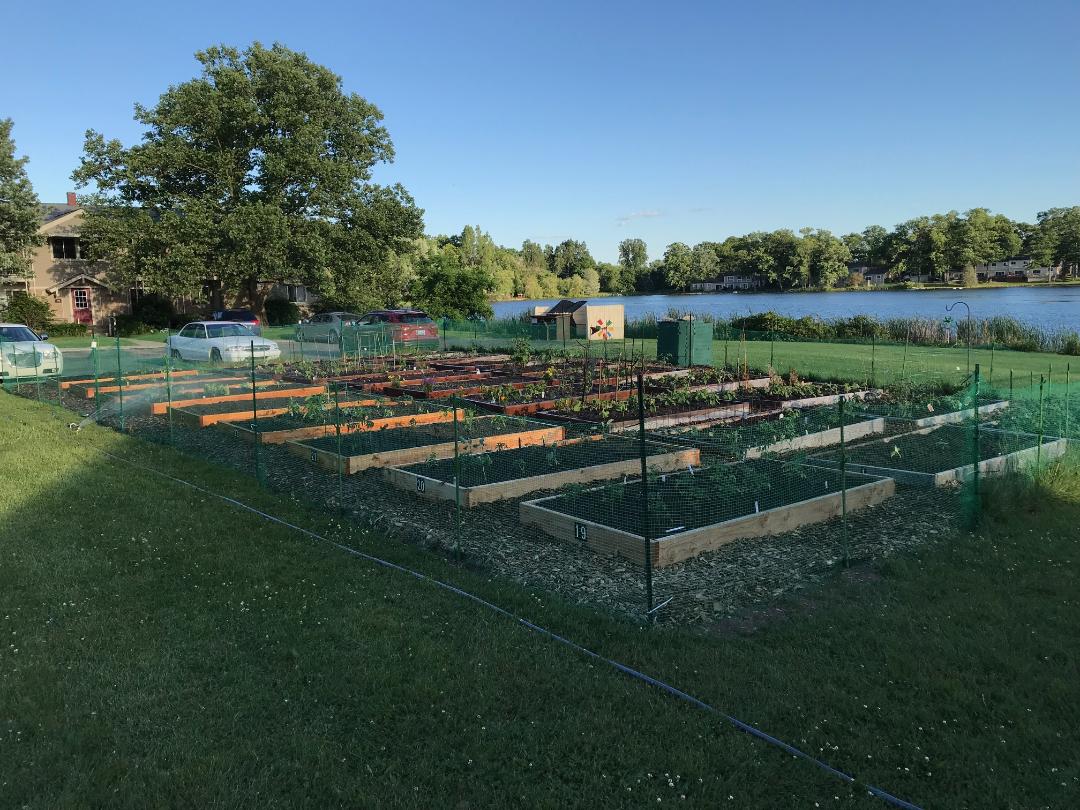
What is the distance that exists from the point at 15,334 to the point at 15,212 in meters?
23.1

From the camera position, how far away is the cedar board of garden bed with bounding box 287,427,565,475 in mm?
9617

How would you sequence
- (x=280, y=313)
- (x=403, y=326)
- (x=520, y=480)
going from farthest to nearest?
(x=280, y=313), (x=403, y=326), (x=520, y=480)

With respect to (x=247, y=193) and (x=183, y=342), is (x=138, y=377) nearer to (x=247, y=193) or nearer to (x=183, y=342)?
(x=183, y=342)

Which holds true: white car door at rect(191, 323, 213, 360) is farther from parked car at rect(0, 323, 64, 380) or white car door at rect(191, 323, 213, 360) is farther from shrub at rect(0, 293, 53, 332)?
shrub at rect(0, 293, 53, 332)

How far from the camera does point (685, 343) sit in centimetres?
2008

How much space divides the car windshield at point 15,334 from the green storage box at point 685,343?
17.6 metres

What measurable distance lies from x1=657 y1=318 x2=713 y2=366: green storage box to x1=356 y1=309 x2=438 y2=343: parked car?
30.4ft

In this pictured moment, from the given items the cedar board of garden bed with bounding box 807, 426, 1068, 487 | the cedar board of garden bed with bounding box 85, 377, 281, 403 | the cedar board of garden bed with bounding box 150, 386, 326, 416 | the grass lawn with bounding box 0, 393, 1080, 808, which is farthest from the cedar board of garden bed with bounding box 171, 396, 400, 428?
the cedar board of garden bed with bounding box 807, 426, 1068, 487

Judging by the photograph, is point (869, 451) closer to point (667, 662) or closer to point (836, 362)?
point (667, 662)

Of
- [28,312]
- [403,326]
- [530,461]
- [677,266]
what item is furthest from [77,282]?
[677,266]

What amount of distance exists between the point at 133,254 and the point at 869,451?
120 feet

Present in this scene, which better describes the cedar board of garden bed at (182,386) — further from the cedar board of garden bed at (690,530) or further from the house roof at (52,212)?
the house roof at (52,212)

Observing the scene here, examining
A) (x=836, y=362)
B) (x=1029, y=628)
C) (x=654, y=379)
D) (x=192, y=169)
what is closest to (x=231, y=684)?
(x=1029, y=628)

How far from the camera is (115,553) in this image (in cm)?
662
